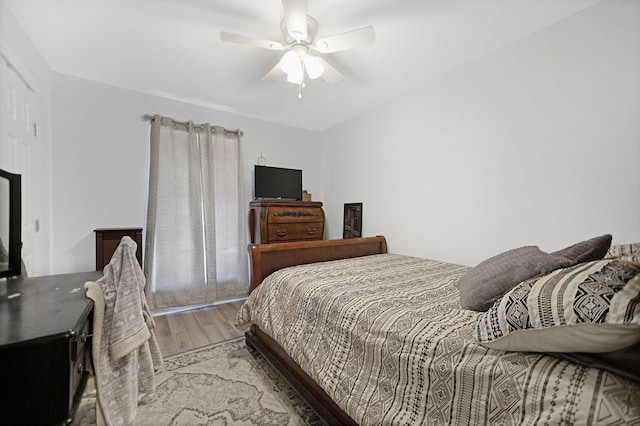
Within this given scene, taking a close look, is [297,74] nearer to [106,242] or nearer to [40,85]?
[40,85]

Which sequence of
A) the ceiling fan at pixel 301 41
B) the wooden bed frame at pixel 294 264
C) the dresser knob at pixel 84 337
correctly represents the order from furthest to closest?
the ceiling fan at pixel 301 41 < the wooden bed frame at pixel 294 264 < the dresser knob at pixel 84 337

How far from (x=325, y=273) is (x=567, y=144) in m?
1.89

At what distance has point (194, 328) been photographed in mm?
2527

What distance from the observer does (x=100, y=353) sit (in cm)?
95

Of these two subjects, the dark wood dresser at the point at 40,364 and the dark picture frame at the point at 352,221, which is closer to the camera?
the dark wood dresser at the point at 40,364

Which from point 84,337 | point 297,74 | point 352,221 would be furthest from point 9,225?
point 352,221

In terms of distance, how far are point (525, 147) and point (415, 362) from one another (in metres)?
1.90

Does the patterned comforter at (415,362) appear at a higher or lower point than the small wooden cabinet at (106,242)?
lower

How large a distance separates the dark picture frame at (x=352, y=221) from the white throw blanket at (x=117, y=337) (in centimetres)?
274

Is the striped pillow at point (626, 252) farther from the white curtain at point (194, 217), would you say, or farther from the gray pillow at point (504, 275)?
the white curtain at point (194, 217)

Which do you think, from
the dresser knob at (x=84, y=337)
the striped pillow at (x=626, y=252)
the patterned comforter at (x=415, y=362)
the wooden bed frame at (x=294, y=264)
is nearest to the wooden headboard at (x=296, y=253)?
the wooden bed frame at (x=294, y=264)

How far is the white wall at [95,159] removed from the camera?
2.47 metres

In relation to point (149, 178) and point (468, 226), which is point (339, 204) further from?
point (149, 178)

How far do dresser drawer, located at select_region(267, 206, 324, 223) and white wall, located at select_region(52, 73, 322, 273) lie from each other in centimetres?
143
